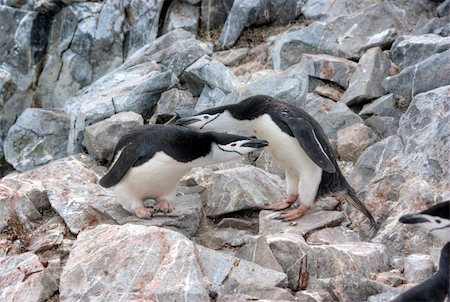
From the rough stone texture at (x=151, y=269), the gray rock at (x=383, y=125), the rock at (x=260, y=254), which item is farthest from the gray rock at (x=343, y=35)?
the rough stone texture at (x=151, y=269)

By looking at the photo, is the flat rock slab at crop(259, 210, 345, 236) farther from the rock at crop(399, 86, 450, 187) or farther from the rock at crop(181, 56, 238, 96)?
the rock at crop(181, 56, 238, 96)

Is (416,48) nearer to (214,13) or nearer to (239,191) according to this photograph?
(239,191)

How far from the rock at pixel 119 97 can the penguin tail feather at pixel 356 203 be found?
3406mm

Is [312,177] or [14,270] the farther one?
[312,177]

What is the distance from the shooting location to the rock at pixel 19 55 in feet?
37.0

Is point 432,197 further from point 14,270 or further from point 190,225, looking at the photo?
point 14,270

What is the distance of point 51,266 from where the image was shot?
Answer: 16.2 ft

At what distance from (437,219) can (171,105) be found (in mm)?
5223

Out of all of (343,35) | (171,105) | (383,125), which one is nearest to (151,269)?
(383,125)

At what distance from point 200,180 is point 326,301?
9.04 ft

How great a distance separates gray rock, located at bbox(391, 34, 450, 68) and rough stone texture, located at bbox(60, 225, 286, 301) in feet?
13.5

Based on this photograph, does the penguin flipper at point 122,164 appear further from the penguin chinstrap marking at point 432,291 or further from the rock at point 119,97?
the rock at point 119,97

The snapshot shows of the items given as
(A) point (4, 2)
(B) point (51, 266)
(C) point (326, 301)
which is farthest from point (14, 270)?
(A) point (4, 2)

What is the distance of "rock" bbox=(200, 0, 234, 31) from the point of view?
409 inches
